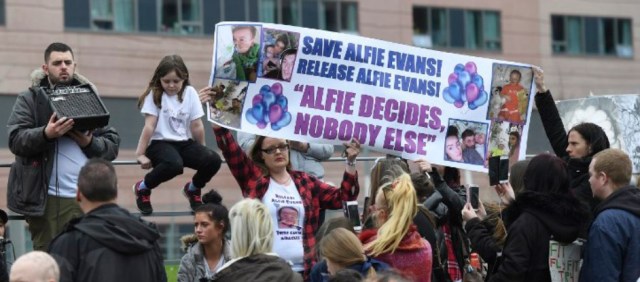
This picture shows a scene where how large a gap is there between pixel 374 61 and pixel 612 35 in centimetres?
4674

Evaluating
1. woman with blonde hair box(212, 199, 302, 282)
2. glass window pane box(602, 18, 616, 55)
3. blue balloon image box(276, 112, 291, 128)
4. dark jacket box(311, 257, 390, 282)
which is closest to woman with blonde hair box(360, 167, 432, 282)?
dark jacket box(311, 257, 390, 282)

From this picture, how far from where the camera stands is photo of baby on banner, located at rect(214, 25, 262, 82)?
1026cm

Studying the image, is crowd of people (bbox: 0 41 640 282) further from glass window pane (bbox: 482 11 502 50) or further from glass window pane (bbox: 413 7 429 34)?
glass window pane (bbox: 482 11 502 50)

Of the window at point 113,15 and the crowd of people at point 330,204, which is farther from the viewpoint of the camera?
the window at point 113,15

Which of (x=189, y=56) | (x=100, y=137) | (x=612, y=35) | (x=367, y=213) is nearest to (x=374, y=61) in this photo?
(x=367, y=213)

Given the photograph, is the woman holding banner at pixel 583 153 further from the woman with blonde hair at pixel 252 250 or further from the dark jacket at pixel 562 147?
the woman with blonde hair at pixel 252 250

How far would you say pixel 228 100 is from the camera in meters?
10.4

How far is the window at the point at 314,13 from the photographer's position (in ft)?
159

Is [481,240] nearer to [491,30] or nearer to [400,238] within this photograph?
[400,238]

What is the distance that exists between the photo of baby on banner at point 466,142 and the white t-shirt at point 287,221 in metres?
1.55

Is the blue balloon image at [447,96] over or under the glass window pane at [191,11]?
under

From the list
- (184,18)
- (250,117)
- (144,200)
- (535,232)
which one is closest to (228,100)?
(250,117)

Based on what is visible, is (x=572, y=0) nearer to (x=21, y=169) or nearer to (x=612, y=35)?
(x=612, y=35)

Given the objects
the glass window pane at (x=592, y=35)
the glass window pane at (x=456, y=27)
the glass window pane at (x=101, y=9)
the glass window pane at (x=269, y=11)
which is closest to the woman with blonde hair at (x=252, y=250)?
the glass window pane at (x=101, y=9)
